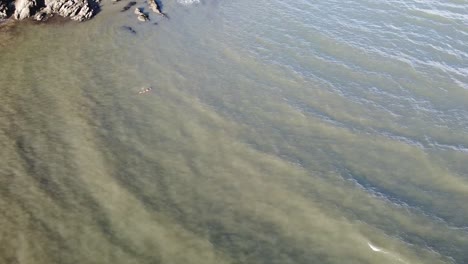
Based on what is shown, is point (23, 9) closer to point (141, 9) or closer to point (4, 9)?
point (4, 9)

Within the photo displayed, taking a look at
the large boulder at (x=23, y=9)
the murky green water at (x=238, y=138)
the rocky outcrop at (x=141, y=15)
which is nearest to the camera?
the murky green water at (x=238, y=138)

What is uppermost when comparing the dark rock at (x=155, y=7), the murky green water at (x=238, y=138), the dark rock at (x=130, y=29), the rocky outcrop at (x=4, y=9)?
the dark rock at (x=155, y=7)

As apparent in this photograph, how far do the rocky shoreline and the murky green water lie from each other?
120cm

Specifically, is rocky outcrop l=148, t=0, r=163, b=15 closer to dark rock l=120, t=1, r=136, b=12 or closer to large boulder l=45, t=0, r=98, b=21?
dark rock l=120, t=1, r=136, b=12

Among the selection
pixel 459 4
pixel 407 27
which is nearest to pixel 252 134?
pixel 407 27

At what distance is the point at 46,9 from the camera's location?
28.1 meters

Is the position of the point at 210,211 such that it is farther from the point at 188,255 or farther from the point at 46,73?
the point at 46,73

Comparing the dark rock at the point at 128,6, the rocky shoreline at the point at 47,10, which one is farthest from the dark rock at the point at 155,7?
the dark rock at the point at 128,6

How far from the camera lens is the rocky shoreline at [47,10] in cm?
2734

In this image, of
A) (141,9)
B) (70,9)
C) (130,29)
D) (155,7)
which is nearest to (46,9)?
(70,9)

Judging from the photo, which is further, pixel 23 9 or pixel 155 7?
pixel 155 7

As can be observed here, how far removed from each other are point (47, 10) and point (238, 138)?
17607mm

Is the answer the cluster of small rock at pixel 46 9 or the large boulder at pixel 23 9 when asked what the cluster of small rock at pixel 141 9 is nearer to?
the cluster of small rock at pixel 46 9

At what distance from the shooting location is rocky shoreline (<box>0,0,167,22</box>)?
27344 mm
